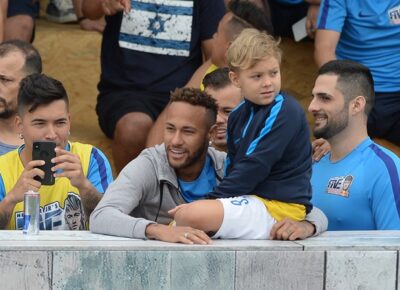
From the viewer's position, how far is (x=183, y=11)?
7.53 metres

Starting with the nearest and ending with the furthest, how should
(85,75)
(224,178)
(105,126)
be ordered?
(224,178)
(105,126)
(85,75)

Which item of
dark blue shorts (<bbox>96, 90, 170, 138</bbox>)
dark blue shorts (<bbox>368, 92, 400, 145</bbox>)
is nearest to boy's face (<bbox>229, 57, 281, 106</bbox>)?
dark blue shorts (<bbox>96, 90, 170, 138</bbox>)

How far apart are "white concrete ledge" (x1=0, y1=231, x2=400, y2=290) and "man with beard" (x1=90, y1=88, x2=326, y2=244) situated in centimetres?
24

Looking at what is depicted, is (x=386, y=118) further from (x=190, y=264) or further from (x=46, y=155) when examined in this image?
(x=190, y=264)

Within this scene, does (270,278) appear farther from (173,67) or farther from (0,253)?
(173,67)

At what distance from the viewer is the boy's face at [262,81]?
510 cm

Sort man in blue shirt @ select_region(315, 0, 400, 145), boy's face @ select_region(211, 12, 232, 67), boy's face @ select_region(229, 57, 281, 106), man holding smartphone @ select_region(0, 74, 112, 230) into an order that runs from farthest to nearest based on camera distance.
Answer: man in blue shirt @ select_region(315, 0, 400, 145) → boy's face @ select_region(211, 12, 232, 67) → man holding smartphone @ select_region(0, 74, 112, 230) → boy's face @ select_region(229, 57, 281, 106)

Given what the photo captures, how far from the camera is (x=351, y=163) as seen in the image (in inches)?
235

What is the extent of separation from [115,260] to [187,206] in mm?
465

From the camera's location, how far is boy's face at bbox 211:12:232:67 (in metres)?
7.11

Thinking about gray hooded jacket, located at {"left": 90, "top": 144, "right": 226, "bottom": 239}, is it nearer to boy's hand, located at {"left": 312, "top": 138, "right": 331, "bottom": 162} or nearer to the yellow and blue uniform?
the yellow and blue uniform

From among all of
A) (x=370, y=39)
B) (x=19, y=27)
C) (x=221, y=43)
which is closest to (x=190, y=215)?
(x=221, y=43)

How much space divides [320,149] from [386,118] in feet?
4.66

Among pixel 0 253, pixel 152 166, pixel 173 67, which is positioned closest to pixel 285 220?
pixel 152 166
